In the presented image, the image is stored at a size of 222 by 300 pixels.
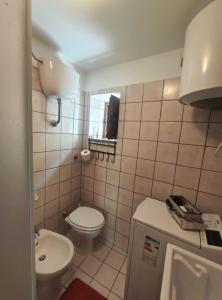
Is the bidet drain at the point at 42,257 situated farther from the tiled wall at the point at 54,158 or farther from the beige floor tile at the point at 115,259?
the beige floor tile at the point at 115,259

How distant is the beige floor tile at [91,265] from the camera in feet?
4.88

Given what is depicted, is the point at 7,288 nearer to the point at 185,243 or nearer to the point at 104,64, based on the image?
the point at 185,243

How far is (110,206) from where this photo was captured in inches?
71.7

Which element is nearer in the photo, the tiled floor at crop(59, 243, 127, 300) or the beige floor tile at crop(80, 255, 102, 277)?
the tiled floor at crop(59, 243, 127, 300)

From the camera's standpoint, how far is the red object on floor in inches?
49.3

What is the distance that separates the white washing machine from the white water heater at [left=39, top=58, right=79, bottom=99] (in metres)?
1.25

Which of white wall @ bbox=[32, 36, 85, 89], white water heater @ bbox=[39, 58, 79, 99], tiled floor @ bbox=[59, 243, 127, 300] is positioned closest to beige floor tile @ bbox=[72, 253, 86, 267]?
tiled floor @ bbox=[59, 243, 127, 300]

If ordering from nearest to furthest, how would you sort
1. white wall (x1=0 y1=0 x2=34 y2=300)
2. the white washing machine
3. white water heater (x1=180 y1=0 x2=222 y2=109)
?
white wall (x1=0 y1=0 x2=34 y2=300), white water heater (x1=180 y1=0 x2=222 y2=109), the white washing machine

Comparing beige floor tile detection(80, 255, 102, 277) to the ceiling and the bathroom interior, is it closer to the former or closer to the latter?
the bathroom interior

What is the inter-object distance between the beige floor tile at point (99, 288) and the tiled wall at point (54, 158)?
0.69 metres

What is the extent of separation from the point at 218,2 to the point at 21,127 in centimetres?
101

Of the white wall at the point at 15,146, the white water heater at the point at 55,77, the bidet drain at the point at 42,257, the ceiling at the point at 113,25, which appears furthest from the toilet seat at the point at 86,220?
the ceiling at the point at 113,25

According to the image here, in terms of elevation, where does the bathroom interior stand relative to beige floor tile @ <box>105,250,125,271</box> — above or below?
above

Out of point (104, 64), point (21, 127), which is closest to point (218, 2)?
point (21, 127)
